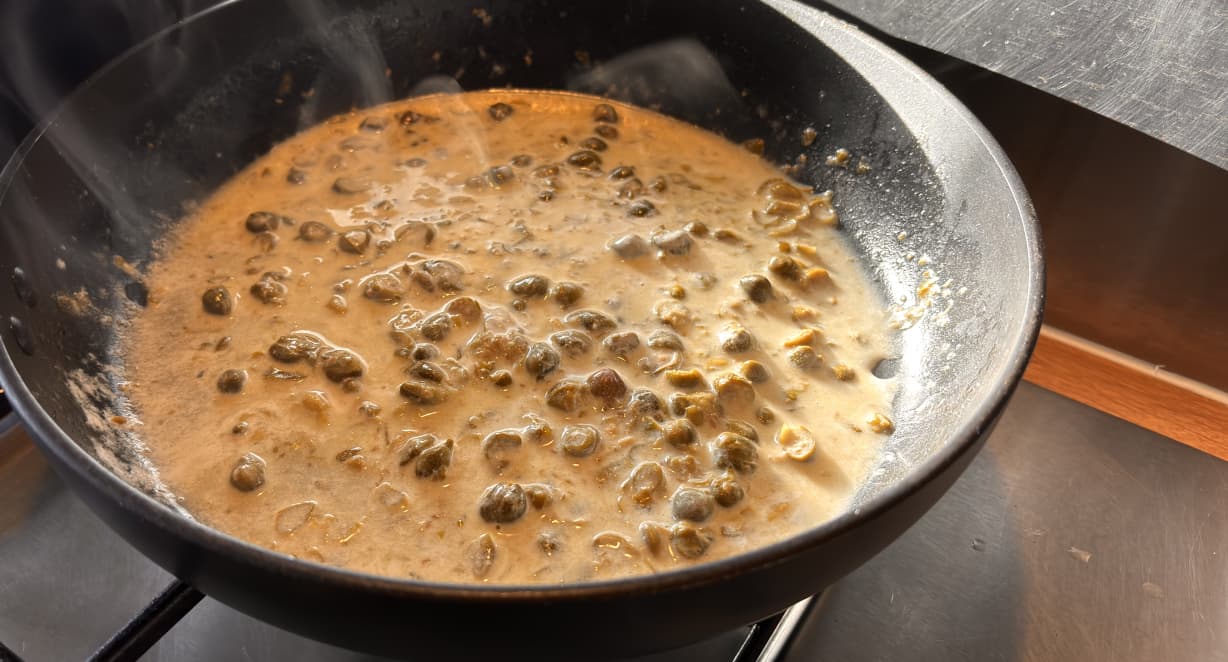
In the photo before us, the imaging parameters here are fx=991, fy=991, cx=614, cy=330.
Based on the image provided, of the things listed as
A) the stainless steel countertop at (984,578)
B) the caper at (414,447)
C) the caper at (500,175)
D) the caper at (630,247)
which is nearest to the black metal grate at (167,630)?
the stainless steel countertop at (984,578)

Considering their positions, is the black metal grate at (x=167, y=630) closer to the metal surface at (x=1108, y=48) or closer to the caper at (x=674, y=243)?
the caper at (x=674, y=243)

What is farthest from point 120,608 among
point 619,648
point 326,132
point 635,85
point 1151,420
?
point 1151,420

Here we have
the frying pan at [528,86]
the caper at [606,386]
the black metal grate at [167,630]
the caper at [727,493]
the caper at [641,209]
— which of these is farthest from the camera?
the caper at [641,209]

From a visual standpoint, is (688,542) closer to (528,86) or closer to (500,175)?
(500,175)

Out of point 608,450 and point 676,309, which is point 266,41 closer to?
point 676,309

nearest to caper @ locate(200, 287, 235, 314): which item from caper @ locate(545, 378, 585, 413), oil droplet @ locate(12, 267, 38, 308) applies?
oil droplet @ locate(12, 267, 38, 308)

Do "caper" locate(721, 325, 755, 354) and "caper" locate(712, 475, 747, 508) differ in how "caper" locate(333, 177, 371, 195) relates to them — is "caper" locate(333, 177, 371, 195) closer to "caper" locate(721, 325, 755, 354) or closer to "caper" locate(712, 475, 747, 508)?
"caper" locate(721, 325, 755, 354)
